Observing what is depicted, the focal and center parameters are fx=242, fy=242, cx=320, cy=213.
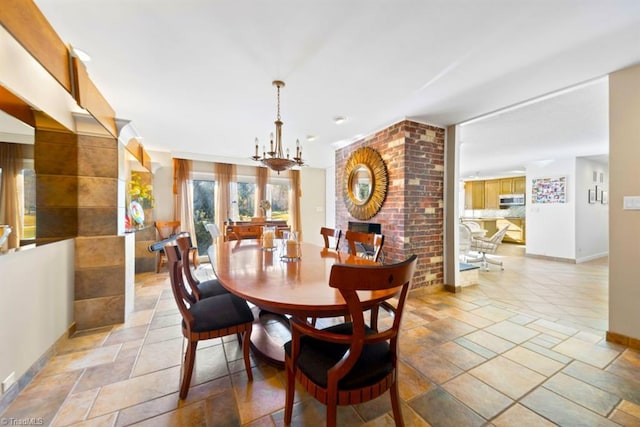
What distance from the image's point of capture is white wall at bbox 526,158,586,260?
512cm

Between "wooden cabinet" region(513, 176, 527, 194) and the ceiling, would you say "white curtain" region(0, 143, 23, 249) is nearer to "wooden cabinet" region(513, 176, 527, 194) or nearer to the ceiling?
the ceiling

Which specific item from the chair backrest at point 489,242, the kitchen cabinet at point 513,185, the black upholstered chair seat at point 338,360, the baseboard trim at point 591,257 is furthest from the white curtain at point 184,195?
the kitchen cabinet at point 513,185

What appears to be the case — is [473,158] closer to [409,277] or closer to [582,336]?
[582,336]

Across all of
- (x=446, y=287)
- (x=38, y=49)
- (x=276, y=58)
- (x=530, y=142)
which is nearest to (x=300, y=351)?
(x=276, y=58)

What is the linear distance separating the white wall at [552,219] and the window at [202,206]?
7.43 m

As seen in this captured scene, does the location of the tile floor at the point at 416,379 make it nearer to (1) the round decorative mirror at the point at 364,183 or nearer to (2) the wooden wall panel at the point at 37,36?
(1) the round decorative mirror at the point at 364,183

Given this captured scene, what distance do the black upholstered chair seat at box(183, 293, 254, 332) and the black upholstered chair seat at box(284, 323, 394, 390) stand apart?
1.54ft

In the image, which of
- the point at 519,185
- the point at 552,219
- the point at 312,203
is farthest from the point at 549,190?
the point at 312,203

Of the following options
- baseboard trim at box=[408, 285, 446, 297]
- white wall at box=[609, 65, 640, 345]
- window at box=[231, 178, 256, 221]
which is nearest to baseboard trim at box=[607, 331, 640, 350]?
white wall at box=[609, 65, 640, 345]

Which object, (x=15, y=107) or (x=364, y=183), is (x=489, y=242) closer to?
(x=364, y=183)

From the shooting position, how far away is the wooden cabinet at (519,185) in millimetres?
7305

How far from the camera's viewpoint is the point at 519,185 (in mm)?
7387

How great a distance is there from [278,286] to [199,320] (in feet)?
2.12

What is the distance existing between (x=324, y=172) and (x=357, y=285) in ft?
19.0
